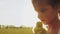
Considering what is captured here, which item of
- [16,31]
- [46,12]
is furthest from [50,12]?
[16,31]

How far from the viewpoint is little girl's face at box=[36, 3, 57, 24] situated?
59 cm

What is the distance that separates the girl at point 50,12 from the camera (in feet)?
1.92

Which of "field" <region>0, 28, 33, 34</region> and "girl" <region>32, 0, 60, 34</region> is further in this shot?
"field" <region>0, 28, 33, 34</region>

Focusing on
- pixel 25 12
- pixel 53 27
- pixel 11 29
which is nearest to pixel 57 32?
pixel 53 27

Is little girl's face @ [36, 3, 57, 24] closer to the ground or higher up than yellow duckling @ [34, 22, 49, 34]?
higher up

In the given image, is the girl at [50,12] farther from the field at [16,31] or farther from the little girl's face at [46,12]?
the field at [16,31]

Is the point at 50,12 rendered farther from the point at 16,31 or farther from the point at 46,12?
the point at 16,31

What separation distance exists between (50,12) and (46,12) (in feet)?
0.05

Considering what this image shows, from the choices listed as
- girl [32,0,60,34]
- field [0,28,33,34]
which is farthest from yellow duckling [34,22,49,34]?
field [0,28,33,34]

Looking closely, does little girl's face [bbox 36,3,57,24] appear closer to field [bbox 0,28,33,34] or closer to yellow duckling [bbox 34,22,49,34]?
yellow duckling [bbox 34,22,49,34]

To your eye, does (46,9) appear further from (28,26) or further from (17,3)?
(17,3)

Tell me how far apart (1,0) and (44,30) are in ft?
1.73

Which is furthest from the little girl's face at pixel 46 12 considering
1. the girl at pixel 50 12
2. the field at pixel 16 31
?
the field at pixel 16 31

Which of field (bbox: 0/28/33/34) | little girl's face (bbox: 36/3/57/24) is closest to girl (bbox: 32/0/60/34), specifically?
little girl's face (bbox: 36/3/57/24)
